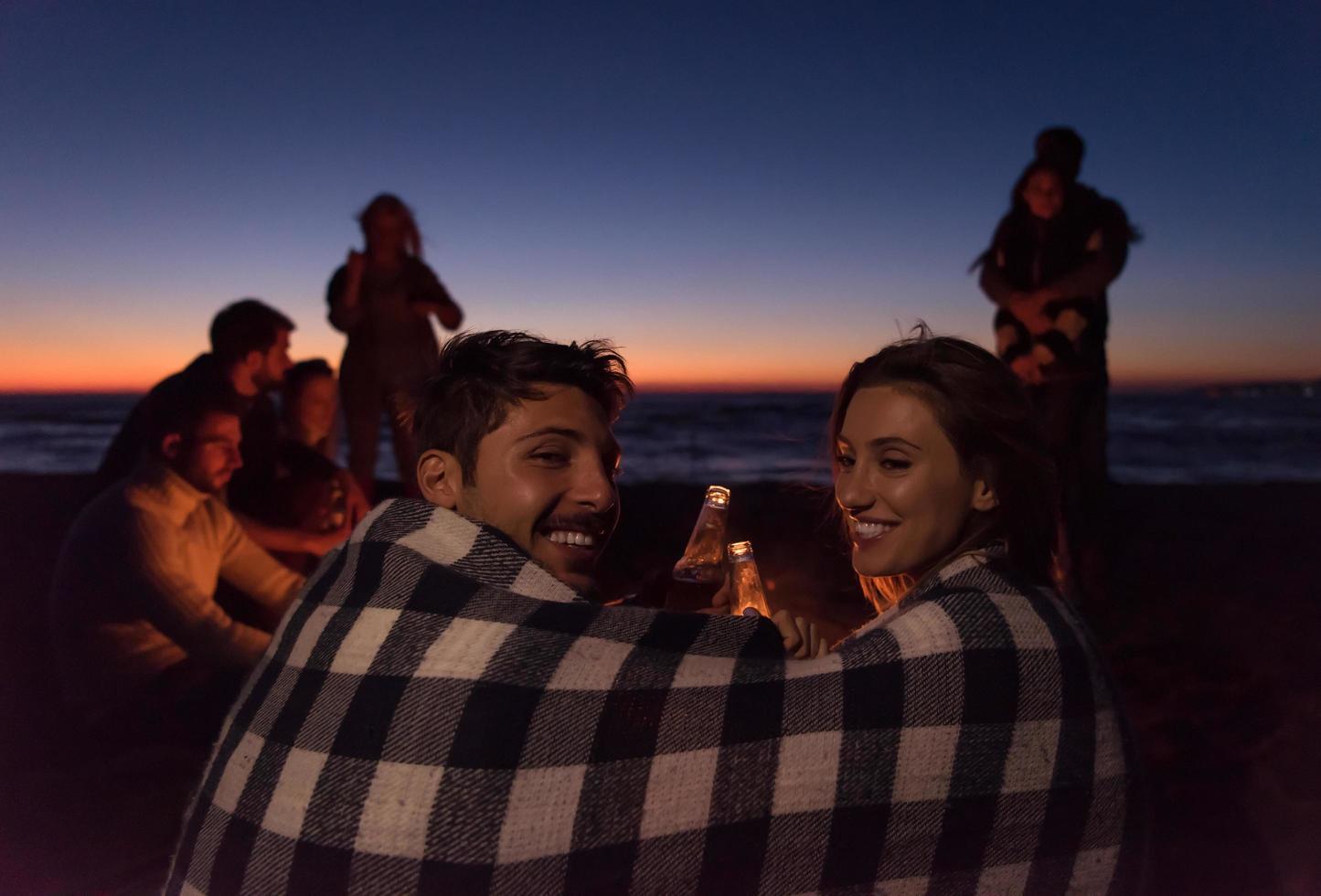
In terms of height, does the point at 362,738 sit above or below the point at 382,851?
above

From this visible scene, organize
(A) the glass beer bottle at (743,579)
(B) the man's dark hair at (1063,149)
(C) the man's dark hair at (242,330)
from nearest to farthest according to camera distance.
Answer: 1. (A) the glass beer bottle at (743,579)
2. (C) the man's dark hair at (242,330)
3. (B) the man's dark hair at (1063,149)

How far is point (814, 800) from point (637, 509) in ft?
24.7

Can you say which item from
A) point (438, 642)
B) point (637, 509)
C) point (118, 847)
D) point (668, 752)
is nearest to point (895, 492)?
point (668, 752)

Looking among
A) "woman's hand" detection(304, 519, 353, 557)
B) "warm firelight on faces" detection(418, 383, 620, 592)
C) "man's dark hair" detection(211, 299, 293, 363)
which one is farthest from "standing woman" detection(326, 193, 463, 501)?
"warm firelight on faces" detection(418, 383, 620, 592)

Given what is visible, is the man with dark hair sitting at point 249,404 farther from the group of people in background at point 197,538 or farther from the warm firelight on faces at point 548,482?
the warm firelight on faces at point 548,482

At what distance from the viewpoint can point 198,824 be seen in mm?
1483

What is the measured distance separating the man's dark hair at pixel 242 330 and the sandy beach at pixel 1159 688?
1552 millimetres

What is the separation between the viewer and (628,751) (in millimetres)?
1333

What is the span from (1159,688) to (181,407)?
4421mm

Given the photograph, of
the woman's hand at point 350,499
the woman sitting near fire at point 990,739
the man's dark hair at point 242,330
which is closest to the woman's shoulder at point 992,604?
the woman sitting near fire at point 990,739

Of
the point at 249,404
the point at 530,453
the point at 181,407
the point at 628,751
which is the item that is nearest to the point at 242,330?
the point at 249,404

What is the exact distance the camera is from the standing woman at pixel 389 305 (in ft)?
17.0


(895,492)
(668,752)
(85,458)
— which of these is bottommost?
(85,458)

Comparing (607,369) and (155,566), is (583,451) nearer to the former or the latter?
(607,369)
